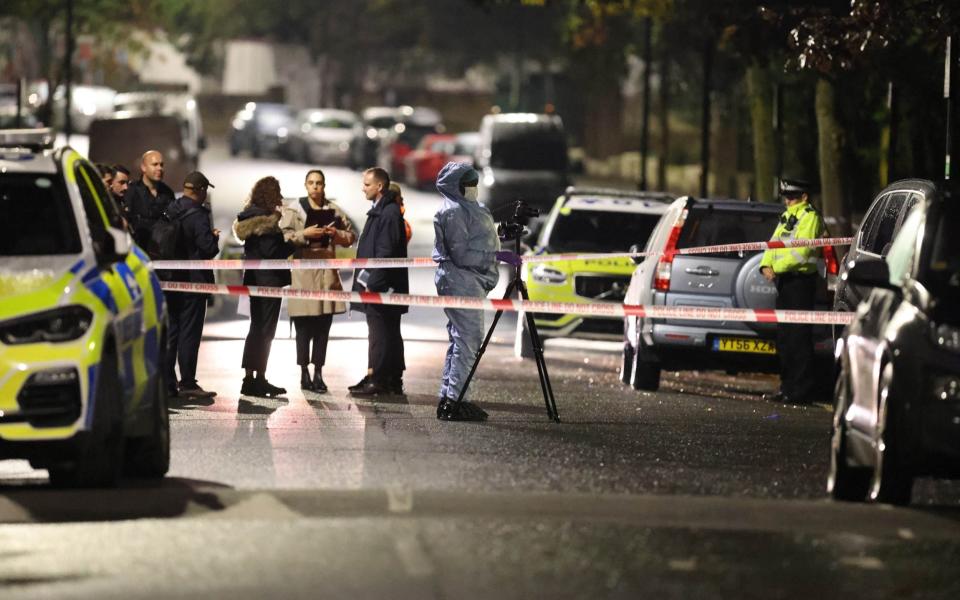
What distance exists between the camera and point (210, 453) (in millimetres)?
13312

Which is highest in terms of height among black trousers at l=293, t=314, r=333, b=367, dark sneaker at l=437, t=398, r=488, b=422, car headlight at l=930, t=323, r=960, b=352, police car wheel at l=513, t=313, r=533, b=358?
car headlight at l=930, t=323, r=960, b=352

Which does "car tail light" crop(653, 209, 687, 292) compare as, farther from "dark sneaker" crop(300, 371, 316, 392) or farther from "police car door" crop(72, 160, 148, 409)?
"police car door" crop(72, 160, 148, 409)

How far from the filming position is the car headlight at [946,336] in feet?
35.2

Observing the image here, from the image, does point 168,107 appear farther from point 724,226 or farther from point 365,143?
point 724,226

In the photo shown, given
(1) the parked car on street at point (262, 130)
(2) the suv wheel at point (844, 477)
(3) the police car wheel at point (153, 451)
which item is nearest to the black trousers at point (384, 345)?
(3) the police car wheel at point (153, 451)

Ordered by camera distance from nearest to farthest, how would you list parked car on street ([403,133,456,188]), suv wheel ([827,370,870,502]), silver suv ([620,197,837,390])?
suv wheel ([827,370,870,502])
silver suv ([620,197,837,390])
parked car on street ([403,133,456,188])

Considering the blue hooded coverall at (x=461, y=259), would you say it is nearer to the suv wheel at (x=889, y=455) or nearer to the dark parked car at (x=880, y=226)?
the dark parked car at (x=880, y=226)

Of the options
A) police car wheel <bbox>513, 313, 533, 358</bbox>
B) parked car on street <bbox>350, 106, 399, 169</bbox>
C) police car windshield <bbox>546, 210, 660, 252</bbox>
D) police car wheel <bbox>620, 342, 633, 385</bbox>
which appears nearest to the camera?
police car wheel <bbox>620, 342, 633, 385</bbox>

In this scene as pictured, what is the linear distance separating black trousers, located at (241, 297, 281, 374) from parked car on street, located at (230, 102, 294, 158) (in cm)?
4498

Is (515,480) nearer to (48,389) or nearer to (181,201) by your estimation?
(48,389)

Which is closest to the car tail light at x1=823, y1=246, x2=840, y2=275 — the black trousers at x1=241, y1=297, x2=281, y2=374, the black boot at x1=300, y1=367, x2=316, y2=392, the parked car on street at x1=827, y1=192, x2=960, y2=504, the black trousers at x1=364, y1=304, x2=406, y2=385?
the black trousers at x1=364, y1=304, x2=406, y2=385

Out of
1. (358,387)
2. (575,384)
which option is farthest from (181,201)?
(575,384)

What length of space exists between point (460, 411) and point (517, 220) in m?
1.31

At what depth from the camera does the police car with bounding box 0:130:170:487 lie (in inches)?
433
